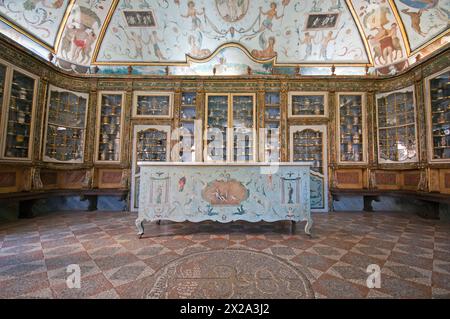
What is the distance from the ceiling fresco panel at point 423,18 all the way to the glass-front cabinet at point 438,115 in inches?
47.6

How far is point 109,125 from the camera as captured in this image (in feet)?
18.5

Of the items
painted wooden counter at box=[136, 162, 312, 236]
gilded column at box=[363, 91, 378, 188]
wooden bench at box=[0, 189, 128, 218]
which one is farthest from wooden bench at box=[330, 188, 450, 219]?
wooden bench at box=[0, 189, 128, 218]

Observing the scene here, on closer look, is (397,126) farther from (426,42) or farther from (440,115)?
(426,42)

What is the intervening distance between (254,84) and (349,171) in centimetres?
398

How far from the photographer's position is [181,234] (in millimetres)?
3250

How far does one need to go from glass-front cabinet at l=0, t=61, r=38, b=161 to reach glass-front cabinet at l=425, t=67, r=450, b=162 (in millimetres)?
10045

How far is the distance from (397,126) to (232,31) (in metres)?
5.72

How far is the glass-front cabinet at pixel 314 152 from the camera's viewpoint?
17.7 feet

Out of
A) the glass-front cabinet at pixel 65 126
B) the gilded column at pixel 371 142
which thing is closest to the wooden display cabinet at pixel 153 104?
the glass-front cabinet at pixel 65 126

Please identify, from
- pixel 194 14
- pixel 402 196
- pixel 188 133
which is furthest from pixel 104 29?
pixel 402 196

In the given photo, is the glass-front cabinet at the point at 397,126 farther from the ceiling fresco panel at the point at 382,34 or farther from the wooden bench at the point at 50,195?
the wooden bench at the point at 50,195

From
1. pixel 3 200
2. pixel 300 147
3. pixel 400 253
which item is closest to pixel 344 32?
pixel 300 147

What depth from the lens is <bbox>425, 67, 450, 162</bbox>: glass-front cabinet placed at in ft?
14.1
